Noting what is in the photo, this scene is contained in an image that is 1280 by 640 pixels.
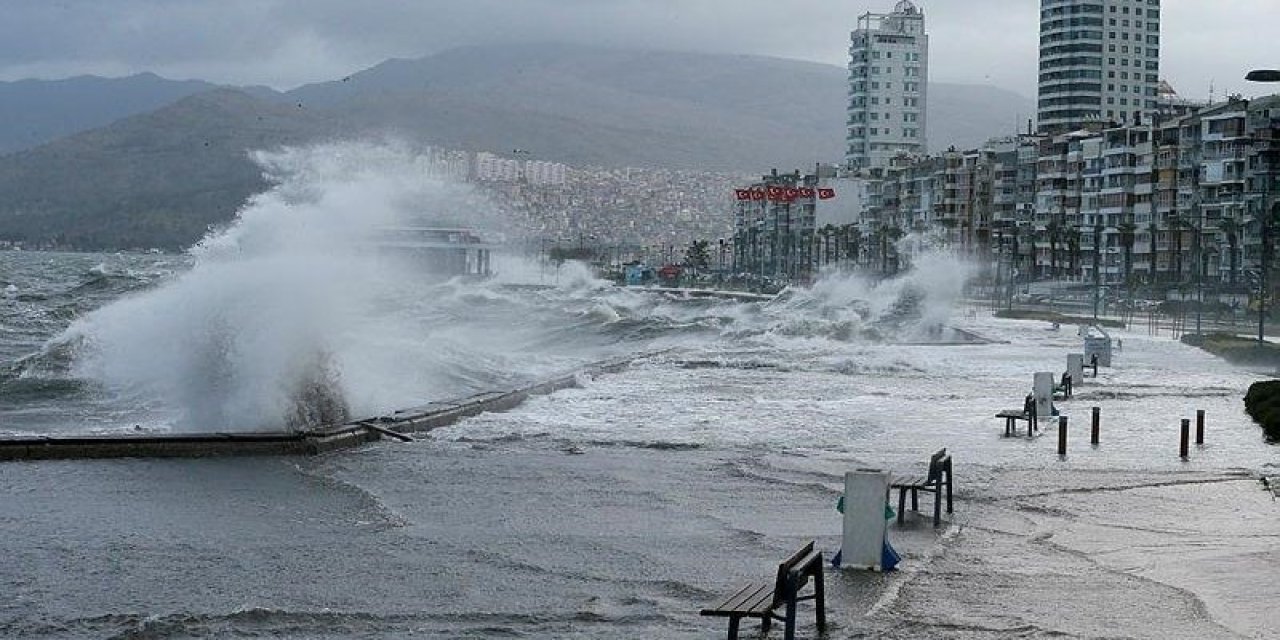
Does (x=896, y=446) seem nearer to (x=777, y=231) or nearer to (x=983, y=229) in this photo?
(x=983, y=229)

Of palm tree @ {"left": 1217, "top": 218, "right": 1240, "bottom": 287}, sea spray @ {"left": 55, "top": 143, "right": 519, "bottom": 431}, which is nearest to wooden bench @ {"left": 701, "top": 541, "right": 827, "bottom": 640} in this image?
sea spray @ {"left": 55, "top": 143, "right": 519, "bottom": 431}

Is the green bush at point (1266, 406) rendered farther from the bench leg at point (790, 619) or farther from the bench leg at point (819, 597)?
the bench leg at point (790, 619)

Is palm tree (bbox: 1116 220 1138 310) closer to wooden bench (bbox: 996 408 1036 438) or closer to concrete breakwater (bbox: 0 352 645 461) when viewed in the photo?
wooden bench (bbox: 996 408 1036 438)

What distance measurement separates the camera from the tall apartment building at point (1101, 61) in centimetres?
19400

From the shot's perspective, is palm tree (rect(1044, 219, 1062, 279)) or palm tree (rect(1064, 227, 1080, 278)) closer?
palm tree (rect(1064, 227, 1080, 278))

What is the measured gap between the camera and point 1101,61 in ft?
637

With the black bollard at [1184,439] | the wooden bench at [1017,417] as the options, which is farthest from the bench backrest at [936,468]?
the wooden bench at [1017,417]

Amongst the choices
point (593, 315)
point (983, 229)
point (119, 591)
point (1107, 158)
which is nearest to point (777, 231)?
point (983, 229)

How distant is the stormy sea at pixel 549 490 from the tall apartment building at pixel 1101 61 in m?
155

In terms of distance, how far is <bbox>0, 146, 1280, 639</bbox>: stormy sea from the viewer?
499 inches

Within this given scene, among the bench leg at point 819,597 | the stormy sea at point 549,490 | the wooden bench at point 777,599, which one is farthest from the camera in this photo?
the stormy sea at point 549,490

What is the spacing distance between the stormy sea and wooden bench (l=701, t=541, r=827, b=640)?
320 millimetres

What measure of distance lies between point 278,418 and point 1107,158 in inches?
4196

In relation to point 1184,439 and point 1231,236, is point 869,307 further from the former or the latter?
point 1184,439
